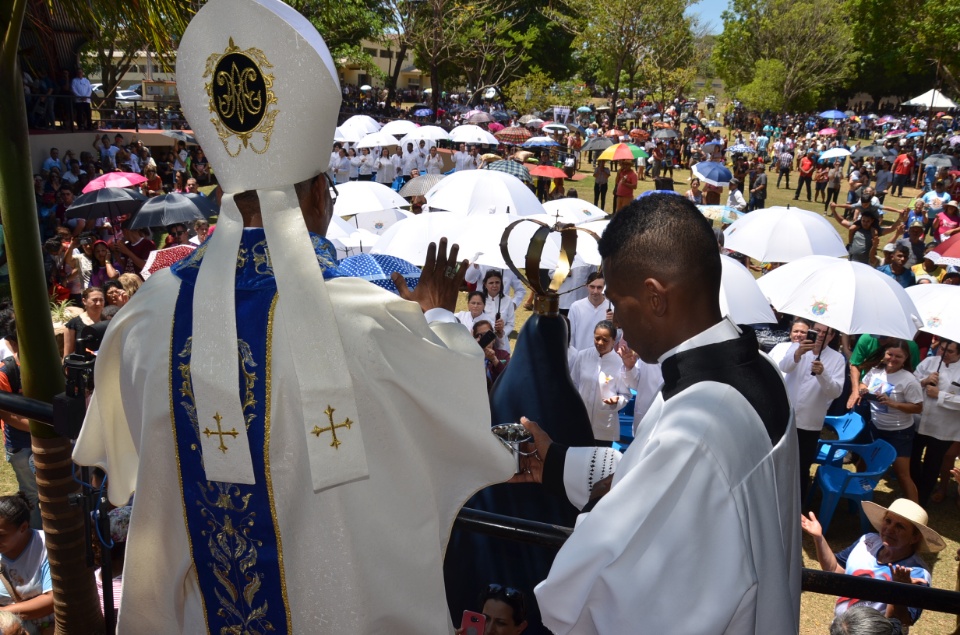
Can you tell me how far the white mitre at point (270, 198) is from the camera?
208 cm

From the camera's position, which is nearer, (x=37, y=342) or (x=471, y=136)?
(x=37, y=342)

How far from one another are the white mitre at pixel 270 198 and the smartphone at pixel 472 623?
99 centimetres

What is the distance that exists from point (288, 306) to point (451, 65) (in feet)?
177

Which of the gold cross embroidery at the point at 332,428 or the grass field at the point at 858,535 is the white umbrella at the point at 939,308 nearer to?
the grass field at the point at 858,535

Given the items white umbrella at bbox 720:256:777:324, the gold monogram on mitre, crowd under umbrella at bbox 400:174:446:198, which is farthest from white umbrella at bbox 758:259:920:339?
crowd under umbrella at bbox 400:174:446:198

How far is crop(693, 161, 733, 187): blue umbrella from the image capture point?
1772 centimetres

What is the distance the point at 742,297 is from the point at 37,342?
20.0ft

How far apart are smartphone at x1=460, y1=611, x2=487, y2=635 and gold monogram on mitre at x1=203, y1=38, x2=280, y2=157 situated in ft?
5.45

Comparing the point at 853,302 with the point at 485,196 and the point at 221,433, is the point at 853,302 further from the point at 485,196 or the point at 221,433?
the point at 221,433

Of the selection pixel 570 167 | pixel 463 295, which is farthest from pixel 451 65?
pixel 463 295

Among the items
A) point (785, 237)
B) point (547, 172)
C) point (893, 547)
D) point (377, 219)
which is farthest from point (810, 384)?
point (547, 172)

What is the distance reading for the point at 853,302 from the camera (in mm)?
7273

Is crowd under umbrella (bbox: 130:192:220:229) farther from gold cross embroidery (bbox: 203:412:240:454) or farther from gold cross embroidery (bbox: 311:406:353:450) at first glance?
gold cross embroidery (bbox: 311:406:353:450)

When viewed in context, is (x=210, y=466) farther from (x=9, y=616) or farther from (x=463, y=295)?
(x=463, y=295)
